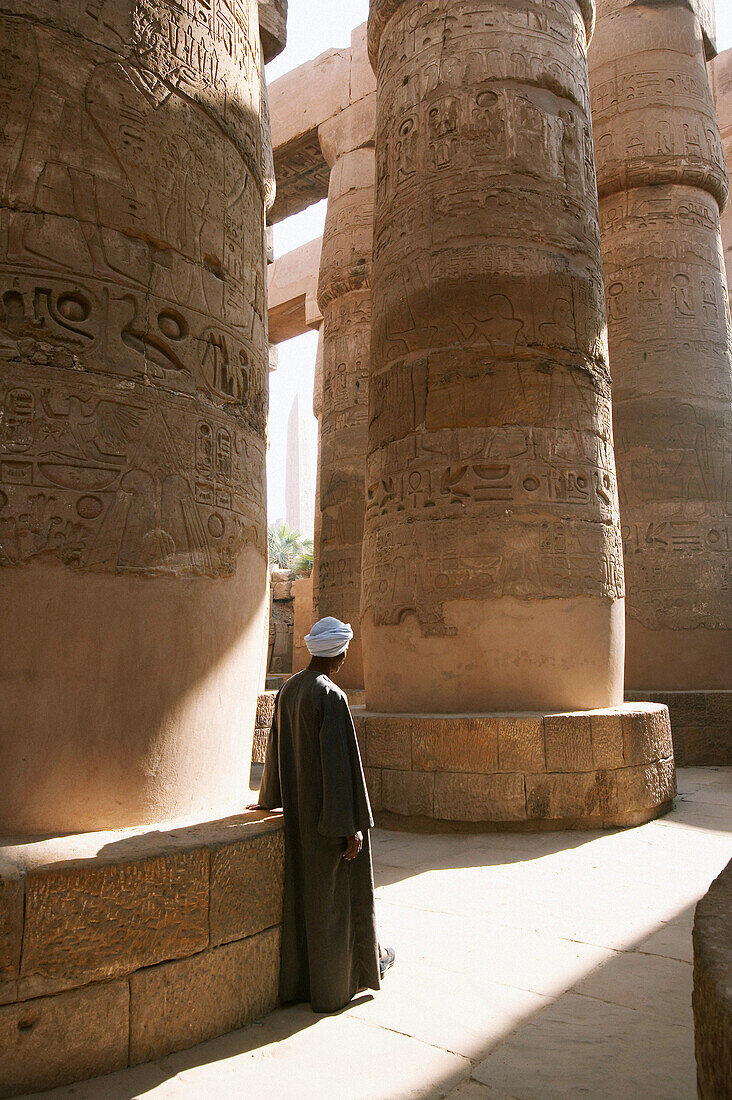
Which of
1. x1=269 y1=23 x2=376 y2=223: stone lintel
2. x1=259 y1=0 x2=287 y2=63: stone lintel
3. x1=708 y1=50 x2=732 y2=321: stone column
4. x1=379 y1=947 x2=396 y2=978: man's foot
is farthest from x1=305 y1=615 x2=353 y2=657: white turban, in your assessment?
x1=708 y1=50 x2=732 y2=321: stone column

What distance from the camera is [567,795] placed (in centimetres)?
459

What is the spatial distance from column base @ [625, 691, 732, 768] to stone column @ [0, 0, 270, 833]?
5.10m

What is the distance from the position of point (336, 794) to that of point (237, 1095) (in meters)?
0.80

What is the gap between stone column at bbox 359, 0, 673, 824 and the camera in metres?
4.71

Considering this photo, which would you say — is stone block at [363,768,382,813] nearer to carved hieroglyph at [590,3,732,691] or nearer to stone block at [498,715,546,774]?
stone block at [498,715,546,774]

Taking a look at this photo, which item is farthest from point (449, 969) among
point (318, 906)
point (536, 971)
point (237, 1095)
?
point (237, 1095)

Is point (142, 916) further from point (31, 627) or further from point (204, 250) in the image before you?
point (204, 250)

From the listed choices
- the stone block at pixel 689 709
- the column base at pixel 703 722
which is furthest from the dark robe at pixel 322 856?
the stone block at pixel 689 709

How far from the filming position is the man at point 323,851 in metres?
2.41

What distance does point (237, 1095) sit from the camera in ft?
6.34

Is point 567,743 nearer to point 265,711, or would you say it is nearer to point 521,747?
point 521,747

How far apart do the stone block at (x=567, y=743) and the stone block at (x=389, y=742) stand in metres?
0.81

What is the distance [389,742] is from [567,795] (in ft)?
3.53

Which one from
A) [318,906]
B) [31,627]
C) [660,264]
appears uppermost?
[660,264]
